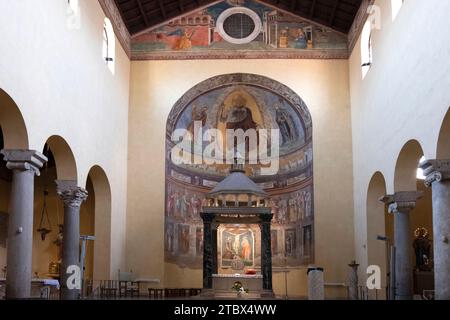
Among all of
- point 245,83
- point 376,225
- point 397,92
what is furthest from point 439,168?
point 245,83

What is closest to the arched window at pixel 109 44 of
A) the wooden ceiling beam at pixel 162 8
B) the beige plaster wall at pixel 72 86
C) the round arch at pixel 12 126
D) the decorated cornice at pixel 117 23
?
the decorated cornice at pixel 117 23

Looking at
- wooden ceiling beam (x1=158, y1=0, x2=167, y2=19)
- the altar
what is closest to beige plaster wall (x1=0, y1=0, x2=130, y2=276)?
wooden ceiling beam (x1=158, y1=0, x2=167, y2=19)

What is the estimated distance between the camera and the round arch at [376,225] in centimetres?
2131

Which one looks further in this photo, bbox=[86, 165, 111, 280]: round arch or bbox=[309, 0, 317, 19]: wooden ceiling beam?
bbox=[309, 0, 317, 19]: wooden ceiling beam

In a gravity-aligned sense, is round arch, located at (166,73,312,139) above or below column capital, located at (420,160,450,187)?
above

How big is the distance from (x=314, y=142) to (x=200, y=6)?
647 centimetres

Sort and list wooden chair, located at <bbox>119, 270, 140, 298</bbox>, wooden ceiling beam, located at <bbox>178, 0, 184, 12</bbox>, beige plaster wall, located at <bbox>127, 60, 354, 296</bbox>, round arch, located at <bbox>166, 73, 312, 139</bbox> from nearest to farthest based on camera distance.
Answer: wooden chair, located at <bbox>119, 270, 140, 298</bbox>, beige plaster wall, located at <bbox>127, 60, 354, 296</bbox>, wooden ceiling beam, located at <bbox>178, 0, 184, 12</bbox>, round arch, located at <bbox>166, 73, 312, 139</bbox>

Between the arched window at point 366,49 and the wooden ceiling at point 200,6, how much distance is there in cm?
129

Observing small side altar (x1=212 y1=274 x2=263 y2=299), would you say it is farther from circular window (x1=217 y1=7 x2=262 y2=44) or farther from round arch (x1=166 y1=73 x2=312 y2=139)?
circular window (x1=217 y1=7 x2=262 y2=44)

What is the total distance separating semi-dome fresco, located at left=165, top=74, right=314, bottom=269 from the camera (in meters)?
24.5

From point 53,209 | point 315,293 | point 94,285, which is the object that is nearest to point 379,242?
point 315,293

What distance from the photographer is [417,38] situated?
15.3 m

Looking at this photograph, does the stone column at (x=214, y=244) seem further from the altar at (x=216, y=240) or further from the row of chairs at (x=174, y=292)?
the row of chairs at (x=174, y=292)

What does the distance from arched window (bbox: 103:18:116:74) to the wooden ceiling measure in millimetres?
1264
